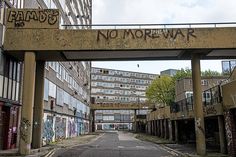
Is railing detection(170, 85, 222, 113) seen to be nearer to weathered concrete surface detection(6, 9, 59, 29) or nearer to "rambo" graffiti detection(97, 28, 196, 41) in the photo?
"rambo" graffiti detection(97, 28, 196, 41)

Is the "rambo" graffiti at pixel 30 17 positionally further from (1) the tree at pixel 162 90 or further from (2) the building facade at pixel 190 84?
(1) the tree at pixel 162 90

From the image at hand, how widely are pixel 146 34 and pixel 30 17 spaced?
298 inches

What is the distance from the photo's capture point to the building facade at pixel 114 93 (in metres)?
124

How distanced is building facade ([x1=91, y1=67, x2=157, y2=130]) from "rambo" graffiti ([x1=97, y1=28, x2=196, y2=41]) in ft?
321

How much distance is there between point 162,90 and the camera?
Answer: 73.3m

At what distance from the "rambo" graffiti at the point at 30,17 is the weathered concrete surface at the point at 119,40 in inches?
25.0

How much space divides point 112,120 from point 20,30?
106528 millimetres

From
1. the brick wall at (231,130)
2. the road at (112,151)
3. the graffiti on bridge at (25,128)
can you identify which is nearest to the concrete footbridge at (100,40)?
the graffiti on bridge at (25,128)

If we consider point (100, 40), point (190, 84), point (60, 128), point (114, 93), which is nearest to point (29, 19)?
point (100, 40)

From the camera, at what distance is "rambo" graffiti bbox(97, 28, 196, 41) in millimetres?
21203

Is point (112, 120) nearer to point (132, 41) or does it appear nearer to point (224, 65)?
point (224, 65)

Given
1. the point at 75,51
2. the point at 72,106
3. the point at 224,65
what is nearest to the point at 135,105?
the point at 72,106

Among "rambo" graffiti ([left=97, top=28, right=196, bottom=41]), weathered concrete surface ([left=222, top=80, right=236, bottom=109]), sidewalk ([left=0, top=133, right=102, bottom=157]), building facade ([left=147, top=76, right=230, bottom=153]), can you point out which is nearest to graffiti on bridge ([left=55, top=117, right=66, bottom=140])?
sidewalk ([left=0, top=133, right=102, bottom=157])

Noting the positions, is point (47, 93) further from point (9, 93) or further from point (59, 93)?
point (9, 93)
